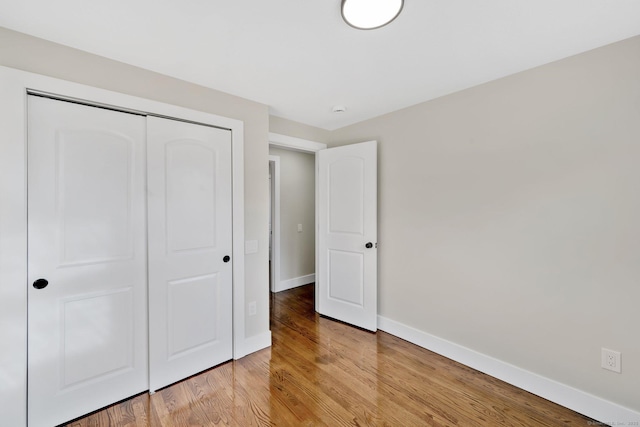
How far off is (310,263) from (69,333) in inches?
128

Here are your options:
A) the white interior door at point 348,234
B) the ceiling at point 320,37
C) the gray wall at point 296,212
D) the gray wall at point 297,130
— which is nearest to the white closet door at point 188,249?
the ceiling at point 320,37

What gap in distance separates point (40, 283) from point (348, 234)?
2.49 m

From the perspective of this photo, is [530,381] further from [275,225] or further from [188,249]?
[275,225]

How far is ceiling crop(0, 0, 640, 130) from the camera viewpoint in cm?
132

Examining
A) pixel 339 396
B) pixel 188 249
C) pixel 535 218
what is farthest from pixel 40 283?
pixel 535 218

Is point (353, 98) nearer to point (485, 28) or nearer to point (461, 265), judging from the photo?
point (485, 28)

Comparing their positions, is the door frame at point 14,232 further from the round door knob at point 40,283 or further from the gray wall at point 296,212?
the gray wall at point 296,212

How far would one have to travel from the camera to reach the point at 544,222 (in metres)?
1.87

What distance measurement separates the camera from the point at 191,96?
2.10 metres

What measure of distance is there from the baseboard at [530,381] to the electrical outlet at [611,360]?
21 centimetres

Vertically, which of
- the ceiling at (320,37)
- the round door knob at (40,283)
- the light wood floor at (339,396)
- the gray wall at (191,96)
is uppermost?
the ceiling at (320,37)

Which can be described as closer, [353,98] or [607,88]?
[607,88]

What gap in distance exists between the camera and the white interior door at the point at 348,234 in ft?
9.42

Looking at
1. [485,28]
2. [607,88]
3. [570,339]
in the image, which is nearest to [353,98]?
[485,28]
